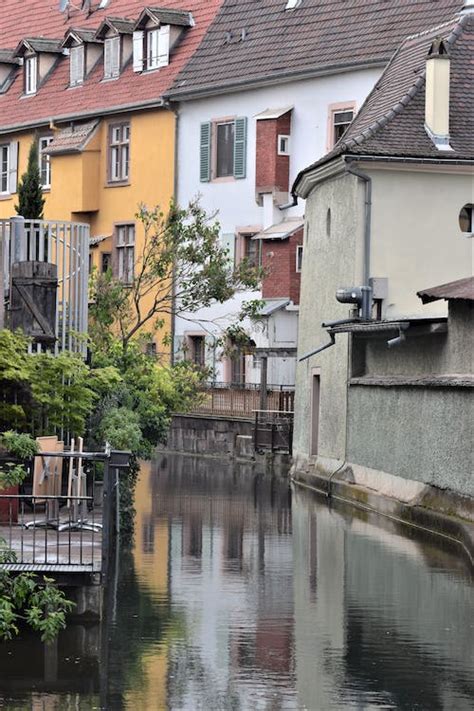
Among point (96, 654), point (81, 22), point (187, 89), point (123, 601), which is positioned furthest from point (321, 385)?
point (81, 22)

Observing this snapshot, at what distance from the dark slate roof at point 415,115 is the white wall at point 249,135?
874 centimetres

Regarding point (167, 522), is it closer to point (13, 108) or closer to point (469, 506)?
point (469, 506)

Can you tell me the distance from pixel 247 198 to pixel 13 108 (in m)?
13.5

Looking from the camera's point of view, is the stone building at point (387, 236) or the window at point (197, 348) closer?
the stone building at point (387, 236)

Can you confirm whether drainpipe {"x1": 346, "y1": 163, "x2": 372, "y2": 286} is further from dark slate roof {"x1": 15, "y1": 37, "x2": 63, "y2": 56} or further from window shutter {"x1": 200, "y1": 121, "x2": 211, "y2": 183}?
dark slate roof {"x1": 15, "y1": 37, "x2": 63, "y2": 56}

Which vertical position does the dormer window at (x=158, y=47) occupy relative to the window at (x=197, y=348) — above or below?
above

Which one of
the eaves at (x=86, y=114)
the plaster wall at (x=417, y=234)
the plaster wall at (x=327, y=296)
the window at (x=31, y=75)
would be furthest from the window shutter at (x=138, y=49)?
the plaster wall at (x=417, y=234)

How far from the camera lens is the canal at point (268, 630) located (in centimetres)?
1352

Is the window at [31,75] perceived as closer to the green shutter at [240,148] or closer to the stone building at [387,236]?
the green shutter at [240,148]

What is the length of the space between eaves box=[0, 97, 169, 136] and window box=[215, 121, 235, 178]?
2.26 metres

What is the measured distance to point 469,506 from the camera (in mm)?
24562

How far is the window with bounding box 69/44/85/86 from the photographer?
58.0 m

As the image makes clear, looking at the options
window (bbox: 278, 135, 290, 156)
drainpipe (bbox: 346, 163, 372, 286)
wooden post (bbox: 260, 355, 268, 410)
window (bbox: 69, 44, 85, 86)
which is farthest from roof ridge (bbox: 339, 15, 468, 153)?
window (bbox: 69, 44, 85, 86)

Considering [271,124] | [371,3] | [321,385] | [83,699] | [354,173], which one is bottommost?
[83,699]
